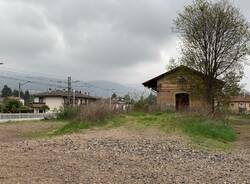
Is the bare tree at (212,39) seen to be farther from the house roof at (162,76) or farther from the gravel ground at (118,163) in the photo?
the gravel ground at (118,163)

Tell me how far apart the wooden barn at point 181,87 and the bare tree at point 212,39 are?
72 centimetres

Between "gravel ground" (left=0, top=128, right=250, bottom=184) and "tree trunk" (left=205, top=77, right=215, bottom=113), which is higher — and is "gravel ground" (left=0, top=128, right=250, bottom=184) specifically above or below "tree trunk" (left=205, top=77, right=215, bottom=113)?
below

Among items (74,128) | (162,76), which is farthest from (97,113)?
(162,76)

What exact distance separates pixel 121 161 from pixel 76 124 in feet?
34.6

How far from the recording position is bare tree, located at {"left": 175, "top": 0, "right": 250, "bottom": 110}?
34875 millimetres

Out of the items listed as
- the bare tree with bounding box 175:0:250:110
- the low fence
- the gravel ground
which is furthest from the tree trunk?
the gravel ground

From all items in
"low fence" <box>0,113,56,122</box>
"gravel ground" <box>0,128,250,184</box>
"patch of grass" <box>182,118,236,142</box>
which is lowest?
"gravel ground" <box>0,128,250,184</box>

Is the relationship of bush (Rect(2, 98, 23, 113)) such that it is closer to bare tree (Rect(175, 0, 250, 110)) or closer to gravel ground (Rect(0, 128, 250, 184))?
bare tree (Rect(175, 0, 250, 110))

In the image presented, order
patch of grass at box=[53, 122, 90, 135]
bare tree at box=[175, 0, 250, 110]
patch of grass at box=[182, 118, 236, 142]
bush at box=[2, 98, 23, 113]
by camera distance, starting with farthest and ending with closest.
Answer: bush at box=[2, 98, 23, 113]
bare tree at box=[175, 0, 250, 110]
patch of grass at box=[53, 122, 90, 135]
patch of grass at box=[182, 118, 236, 142]

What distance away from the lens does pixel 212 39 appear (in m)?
35.6

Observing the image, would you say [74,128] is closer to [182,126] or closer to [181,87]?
[182,126]

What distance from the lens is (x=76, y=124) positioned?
21469 millimetres

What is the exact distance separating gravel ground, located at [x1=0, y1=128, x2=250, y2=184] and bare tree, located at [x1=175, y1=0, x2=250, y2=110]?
68.4ft

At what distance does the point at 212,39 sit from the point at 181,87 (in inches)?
226
